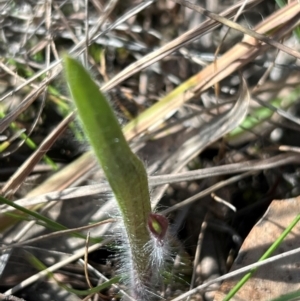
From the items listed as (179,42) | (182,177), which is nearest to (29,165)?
(182,177)

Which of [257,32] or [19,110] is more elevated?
[19,110]

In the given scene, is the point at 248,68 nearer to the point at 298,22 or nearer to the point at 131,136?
the point at 298,22

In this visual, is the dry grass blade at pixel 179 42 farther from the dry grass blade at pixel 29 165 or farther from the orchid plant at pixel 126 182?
the orchid plant at pixel 126 182

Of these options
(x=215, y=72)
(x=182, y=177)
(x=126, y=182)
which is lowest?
(x=182, y=177)

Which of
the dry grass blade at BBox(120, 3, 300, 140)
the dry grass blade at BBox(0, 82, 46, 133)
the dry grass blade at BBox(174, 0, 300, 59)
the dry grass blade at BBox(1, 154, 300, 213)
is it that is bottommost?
the dry grass blade at BBox(1, 154, 300, 213)

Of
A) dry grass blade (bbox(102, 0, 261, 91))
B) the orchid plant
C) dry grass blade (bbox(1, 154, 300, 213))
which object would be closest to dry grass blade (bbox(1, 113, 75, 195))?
dry grass blade (bbox(1, 154, 300, 213))

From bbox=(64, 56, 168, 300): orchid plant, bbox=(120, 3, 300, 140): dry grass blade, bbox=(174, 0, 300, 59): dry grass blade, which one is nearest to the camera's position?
bbox=(64, 56, 168, 300): orchid plant

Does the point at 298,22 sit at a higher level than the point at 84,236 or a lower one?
higher

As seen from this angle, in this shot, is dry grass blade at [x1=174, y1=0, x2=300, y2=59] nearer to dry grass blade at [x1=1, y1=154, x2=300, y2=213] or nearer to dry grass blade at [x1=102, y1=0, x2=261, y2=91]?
dry grass blade at [x1=102, y1=0, x2=261, y2=91]

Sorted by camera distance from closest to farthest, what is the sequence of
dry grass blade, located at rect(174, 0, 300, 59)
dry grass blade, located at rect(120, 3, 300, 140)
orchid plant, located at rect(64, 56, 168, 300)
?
orchid plant, located at rect(64, 56, 168, 300), dry grass blade, located at rect(174, 0, 300, 59), dry grass blade, located at rect(120, 3, 300, 140)

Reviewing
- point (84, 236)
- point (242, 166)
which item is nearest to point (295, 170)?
point (242, 166)

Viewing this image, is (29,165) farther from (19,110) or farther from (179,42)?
(179,42)
